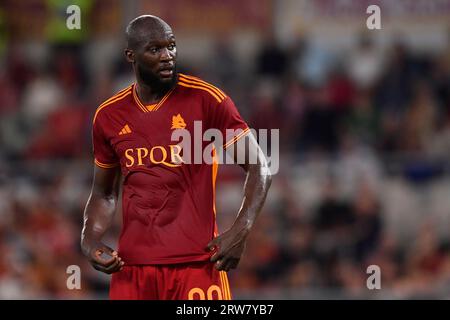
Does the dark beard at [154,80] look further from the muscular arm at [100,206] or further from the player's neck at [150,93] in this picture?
the muscular arm at [100,206]

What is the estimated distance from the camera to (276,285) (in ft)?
34.9

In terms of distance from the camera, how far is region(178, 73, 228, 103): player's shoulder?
6.04 metres

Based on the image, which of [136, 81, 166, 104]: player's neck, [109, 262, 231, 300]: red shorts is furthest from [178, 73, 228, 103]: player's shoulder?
[109, 262, 231, 300]: red shorts

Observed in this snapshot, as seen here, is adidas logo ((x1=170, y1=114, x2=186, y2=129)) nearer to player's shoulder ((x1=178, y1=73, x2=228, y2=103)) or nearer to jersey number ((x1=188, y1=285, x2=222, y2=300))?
player's shoulder ((x1=178, y1=73, x2=228, y2=103))

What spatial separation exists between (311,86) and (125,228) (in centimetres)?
720

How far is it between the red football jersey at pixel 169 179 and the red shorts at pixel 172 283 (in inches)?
2.3

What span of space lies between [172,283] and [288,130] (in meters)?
6.63

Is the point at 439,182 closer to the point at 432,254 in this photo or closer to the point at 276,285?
the point at 432,254

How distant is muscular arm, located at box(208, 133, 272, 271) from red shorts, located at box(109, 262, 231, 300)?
0.64 ft

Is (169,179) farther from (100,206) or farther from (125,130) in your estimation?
(100,206)

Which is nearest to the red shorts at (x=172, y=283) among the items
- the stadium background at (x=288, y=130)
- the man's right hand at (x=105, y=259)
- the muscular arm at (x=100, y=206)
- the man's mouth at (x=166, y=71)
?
the man's right hand at (x=105, y=259)

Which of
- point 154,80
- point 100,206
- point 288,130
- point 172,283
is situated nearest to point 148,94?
point 154,80

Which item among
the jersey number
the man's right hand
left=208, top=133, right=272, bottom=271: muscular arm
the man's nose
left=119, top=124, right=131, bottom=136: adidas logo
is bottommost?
the jersey number

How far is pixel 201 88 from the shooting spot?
6.09m
